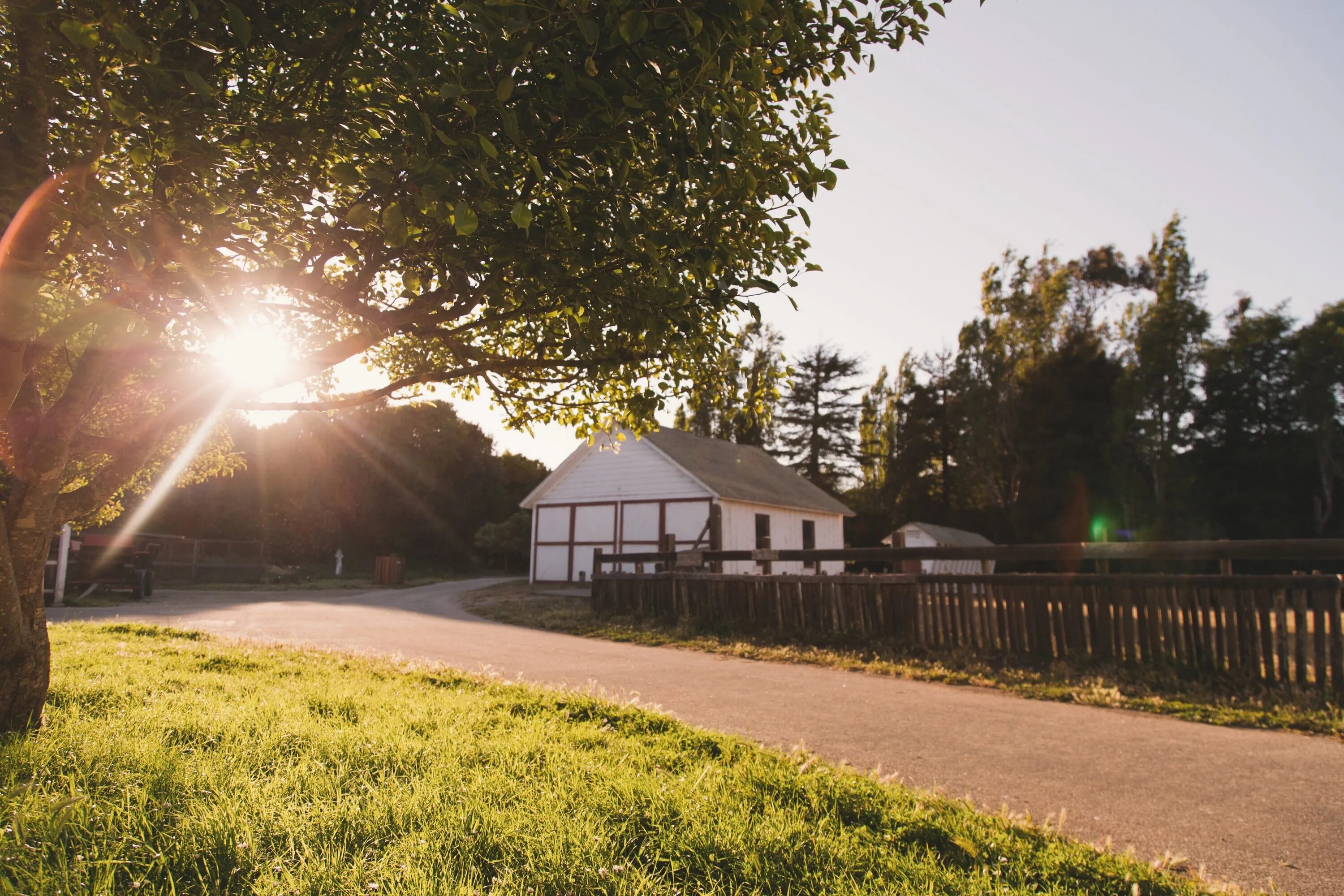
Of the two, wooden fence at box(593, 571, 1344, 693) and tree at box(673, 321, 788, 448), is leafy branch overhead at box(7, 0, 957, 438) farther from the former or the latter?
wooden fence at box(593, 571, 1344, 693)

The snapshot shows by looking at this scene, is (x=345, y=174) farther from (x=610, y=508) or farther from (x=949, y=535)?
(x=949, y=535)

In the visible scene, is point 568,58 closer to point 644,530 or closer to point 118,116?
point 118,116

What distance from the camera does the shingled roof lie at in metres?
27.8

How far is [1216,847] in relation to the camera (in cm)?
371

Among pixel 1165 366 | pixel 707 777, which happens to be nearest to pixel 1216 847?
pixel 707 777

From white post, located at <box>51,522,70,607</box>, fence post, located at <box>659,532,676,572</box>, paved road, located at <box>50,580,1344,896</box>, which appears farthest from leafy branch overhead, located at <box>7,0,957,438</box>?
white post, located at <box>51,522,70,607</box>

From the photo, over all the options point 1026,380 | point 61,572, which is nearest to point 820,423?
point 1026,380

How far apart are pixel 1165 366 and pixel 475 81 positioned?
4055 cm

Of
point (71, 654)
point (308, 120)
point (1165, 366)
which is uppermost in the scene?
point (1165, 366)

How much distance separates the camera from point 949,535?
3803 centimetres

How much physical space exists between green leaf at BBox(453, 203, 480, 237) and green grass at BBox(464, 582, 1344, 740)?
7.46 meters

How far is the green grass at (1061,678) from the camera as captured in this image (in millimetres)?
6719

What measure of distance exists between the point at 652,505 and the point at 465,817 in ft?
81.4

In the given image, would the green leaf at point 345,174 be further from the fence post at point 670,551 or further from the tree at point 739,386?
the fence post at point 670,551
